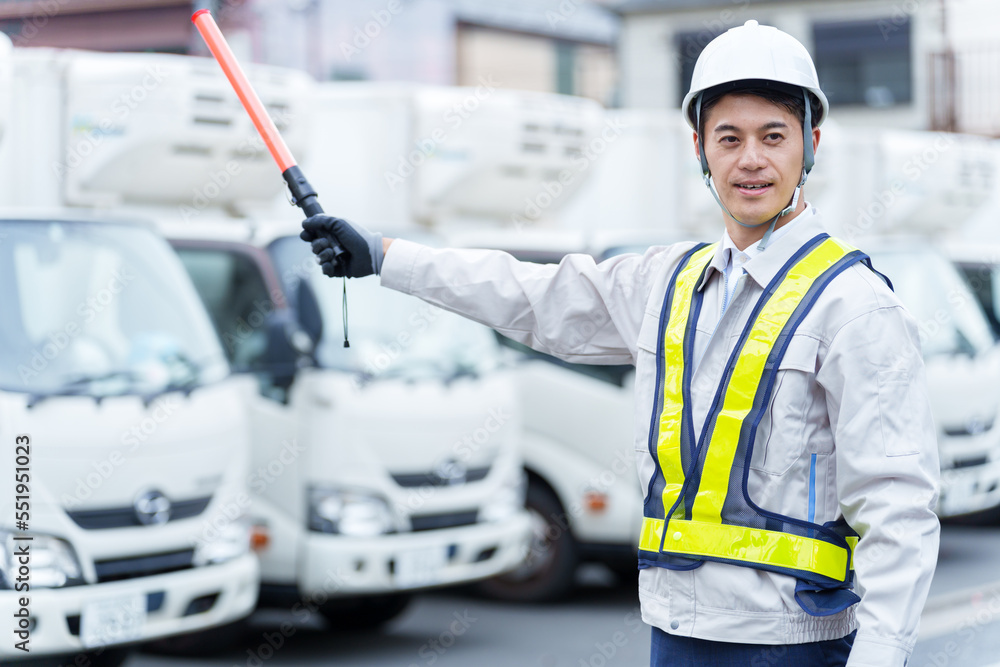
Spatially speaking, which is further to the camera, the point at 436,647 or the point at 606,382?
the point at 606,382

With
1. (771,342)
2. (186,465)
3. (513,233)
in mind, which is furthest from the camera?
(513,233)

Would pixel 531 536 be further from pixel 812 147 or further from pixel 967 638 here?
pixel 812 147

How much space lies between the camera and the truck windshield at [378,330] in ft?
20.3

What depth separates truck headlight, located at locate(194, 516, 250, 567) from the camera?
5152 millimetres

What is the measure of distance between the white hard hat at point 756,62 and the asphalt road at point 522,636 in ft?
12.6

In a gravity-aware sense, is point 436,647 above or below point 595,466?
below

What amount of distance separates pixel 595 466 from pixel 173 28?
715 inches

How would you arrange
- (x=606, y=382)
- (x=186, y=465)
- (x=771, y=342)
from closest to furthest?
(x=771, y=342) < (x=186, y=465) < (x=606, y=382)

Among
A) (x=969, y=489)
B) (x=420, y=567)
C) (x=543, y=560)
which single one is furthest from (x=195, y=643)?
(x=969, y=489)

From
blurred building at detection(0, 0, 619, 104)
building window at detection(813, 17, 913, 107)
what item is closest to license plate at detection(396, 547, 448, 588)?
blurred building at detection(0, 0, 619, 104)

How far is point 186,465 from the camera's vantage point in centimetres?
507

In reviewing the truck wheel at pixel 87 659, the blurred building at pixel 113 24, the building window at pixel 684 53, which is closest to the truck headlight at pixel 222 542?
the truck wheel at pixel 87 659

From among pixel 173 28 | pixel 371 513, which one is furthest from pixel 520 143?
pixel 173 28

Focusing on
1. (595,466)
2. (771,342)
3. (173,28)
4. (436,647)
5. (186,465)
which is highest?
(173,28)
